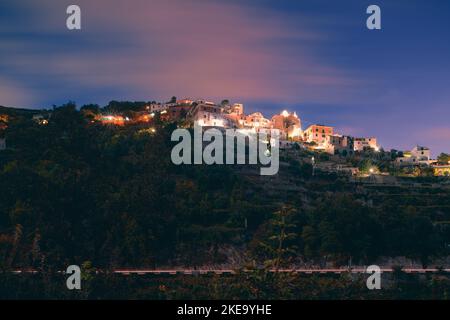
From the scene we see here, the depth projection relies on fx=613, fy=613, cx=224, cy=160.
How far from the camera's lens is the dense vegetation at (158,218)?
1512 inches

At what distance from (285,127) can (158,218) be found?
1910 inches

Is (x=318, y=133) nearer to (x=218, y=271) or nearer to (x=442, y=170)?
(x=442, y=170)

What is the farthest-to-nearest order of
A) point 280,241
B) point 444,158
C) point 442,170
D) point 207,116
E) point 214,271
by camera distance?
point 444,158
point 207,116
point 442,170
point 214,271
point 280,241

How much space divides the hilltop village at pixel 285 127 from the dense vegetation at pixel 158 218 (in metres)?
18.5

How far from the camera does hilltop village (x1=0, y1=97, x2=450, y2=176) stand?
72.8m

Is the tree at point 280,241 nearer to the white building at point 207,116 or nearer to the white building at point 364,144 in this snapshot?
the white building at point 207,116

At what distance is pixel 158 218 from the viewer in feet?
140

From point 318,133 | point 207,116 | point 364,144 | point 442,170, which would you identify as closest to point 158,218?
point 207,116

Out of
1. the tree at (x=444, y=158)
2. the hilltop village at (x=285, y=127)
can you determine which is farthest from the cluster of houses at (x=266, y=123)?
the tree at (x=444, y=158)

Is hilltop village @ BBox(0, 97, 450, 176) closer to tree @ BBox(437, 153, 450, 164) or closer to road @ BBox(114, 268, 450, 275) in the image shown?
tree @ BBox(437, 153, 450, 164)

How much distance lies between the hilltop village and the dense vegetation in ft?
60.5

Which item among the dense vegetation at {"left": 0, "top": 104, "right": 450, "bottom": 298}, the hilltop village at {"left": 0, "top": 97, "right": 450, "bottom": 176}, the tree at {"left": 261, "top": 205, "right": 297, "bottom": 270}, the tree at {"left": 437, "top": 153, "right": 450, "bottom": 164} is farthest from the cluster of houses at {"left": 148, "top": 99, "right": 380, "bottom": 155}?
the tree at {"left": 261, "top": 205, "right": 297, "bottom": 270}

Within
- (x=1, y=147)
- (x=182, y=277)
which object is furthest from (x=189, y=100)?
(x=182, y=277)
